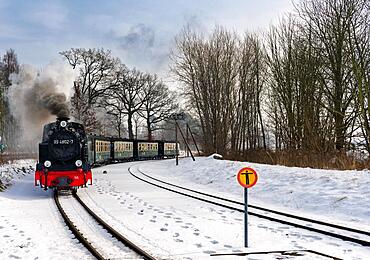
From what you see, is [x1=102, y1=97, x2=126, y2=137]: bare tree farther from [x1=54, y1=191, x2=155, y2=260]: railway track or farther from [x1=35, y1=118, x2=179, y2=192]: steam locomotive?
[x1=54, y1=191, x2=155, y2=260]: railway track

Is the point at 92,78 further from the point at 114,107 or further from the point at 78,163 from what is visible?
the point at 78,163

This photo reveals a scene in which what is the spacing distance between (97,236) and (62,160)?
26.2 feet

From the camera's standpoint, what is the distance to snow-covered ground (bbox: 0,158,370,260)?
709 centimetres

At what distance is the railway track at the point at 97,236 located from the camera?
263 inches

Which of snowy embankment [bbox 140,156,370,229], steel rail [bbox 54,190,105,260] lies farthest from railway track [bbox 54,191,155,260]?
snowy embankment [bbox 140,156,370,229]

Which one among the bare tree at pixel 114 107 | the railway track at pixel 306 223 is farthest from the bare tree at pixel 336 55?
the bare tree at pixel 114 107

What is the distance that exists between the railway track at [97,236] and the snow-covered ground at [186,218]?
21cm

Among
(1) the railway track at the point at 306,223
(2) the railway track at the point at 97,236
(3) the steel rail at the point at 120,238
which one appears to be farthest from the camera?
(1) the railway track at the point at 306,223

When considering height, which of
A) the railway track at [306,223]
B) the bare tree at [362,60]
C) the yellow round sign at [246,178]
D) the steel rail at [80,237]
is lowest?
the railway track at [306,223]

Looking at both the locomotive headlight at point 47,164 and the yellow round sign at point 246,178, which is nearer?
the yellow round sign at point 246,178

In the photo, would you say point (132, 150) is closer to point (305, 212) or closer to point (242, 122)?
point (242, 122)

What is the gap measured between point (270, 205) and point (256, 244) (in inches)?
213

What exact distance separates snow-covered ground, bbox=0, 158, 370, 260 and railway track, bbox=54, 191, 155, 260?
0.21 m

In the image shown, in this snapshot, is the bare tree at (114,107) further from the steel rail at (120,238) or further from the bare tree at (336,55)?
the steel rail at (120,238)
